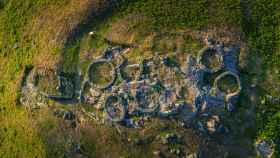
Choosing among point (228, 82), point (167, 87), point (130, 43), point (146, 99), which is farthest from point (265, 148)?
point (130, 43)

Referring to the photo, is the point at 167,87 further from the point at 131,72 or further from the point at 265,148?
the point at 265,148

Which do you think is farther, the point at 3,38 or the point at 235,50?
the point at 3,38

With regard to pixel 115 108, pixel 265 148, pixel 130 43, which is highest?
pixel 130 43

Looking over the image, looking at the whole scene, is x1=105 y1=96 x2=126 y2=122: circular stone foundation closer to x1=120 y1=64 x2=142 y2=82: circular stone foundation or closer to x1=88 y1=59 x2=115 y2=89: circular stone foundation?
x1=88 y1=59 x2=115 y2=89: circular stone foundation

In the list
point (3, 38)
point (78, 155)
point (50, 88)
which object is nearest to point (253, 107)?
point (78, 155)

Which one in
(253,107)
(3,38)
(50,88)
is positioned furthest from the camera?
(3,38)

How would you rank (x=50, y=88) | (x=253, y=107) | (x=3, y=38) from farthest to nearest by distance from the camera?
(x=3, y=38)
(x=50, y=88)
(x=253, y=107)

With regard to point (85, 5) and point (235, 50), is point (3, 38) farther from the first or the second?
point (235, 50)

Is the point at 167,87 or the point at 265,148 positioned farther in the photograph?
the point at 167,87
